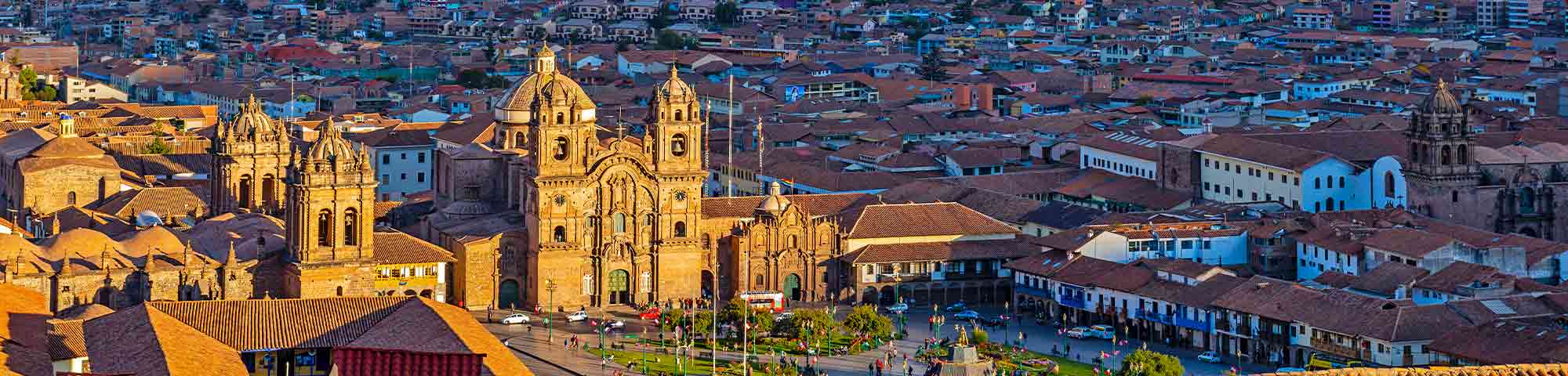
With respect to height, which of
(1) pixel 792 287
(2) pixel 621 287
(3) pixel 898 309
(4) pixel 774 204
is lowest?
(3) pixel 898 309

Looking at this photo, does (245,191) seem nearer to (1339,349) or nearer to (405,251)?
(405,251)

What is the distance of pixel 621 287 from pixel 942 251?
11366 mm

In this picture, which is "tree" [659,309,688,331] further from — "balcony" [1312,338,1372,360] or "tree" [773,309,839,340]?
"balcony" [1312,338,1372,360]

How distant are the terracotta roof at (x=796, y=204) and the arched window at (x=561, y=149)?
625 cm

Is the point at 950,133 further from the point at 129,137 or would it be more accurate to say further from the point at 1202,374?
the point at 1202,374

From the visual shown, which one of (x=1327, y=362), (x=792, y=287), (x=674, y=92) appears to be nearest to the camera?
(x=1327, y=362)

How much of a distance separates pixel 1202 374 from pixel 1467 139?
29.5 meters

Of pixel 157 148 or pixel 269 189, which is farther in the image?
pixel 157 148

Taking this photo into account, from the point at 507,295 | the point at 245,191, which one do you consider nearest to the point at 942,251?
the point at 507,295

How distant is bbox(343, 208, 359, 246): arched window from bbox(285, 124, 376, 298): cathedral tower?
0.02 metres

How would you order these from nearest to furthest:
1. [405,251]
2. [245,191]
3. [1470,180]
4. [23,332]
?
1. [23,332]
2. [405,251]
3. [245,191]
4. [1470,180]

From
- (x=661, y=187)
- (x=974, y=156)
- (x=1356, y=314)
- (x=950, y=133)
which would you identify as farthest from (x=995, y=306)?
(x=950, y=133)

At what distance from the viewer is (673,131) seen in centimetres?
10744

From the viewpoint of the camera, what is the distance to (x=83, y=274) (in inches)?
3634
